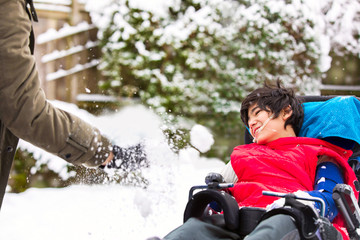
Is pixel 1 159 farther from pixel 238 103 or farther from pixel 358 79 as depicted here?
pixel 358 79

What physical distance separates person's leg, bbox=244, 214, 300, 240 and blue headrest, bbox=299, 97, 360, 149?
80 cm

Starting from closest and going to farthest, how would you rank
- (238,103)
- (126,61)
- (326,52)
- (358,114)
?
(358,114), (126,61), (238,103), (326,52)

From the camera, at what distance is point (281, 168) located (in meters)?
2.01

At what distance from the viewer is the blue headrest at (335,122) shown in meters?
2.13

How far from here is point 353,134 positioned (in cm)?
212

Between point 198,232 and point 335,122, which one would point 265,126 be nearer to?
point 335,122

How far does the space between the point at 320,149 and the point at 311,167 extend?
0.33 ft

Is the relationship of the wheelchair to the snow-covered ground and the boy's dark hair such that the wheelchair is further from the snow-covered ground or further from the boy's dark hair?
the snow-covered ground

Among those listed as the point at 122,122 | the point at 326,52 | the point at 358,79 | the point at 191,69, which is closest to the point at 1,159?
the point at 122,122

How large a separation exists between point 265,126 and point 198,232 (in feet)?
2.81

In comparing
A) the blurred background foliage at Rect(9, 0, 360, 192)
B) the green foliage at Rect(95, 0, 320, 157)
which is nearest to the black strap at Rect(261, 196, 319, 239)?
the blurred background foliage at Rect(9, 0, 360, 192)

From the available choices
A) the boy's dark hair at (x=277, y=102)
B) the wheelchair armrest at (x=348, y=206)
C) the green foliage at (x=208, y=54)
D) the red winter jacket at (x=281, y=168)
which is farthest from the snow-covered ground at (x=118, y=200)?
the wheelchair armrest at (x=348, y=206)

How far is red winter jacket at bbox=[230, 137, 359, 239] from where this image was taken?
194 centimetres

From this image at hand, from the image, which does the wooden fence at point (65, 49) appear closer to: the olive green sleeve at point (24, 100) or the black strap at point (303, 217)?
the olive green sleeve at point (24, 100)
